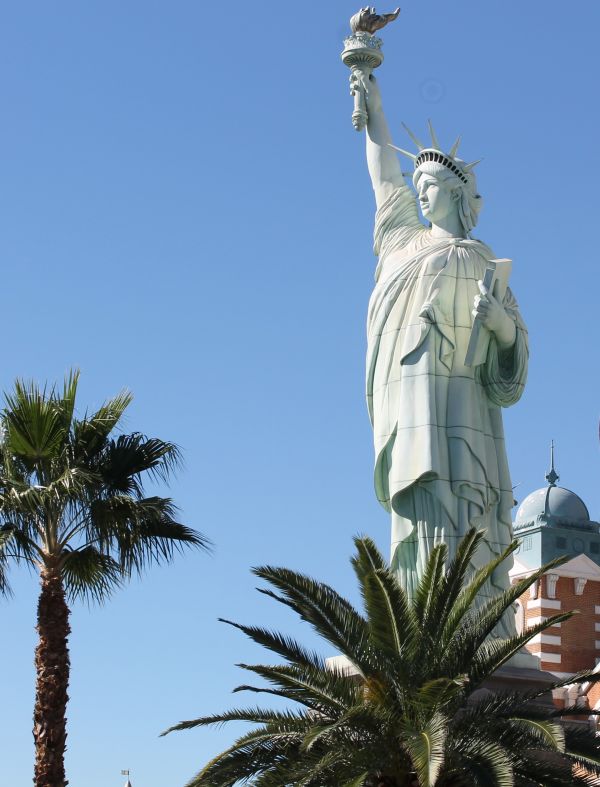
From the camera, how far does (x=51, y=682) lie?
15.9m

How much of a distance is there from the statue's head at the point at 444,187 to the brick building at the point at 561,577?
44.4 ft

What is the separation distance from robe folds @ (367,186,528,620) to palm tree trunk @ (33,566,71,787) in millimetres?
5344

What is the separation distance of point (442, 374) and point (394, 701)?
661cm

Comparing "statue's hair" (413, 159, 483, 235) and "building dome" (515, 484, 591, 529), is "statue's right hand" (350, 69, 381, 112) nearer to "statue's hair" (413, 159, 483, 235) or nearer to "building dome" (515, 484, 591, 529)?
"statue's hair" (413, 159, 483, 235)

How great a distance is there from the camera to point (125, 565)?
671 inches

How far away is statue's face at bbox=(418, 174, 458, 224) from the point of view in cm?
2158

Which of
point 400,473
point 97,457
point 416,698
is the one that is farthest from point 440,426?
point 416,698

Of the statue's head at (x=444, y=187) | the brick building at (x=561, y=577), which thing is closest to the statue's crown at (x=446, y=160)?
the statue's head at (x=444, y=187)

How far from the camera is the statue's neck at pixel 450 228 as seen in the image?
2161 cm

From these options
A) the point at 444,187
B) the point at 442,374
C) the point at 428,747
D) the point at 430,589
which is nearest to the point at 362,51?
the point at 444,187

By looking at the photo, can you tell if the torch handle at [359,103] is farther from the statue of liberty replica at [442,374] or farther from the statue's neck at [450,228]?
the statue's neck at [450,228]

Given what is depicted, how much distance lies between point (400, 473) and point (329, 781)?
19.9 feet

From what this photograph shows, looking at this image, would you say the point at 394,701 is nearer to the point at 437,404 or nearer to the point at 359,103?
the point at 437,404

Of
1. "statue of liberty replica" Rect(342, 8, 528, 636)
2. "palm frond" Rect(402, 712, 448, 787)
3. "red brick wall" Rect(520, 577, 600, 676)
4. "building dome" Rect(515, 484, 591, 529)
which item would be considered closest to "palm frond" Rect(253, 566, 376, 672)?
"palm frond" Rect(402, 712, 448, 787)
